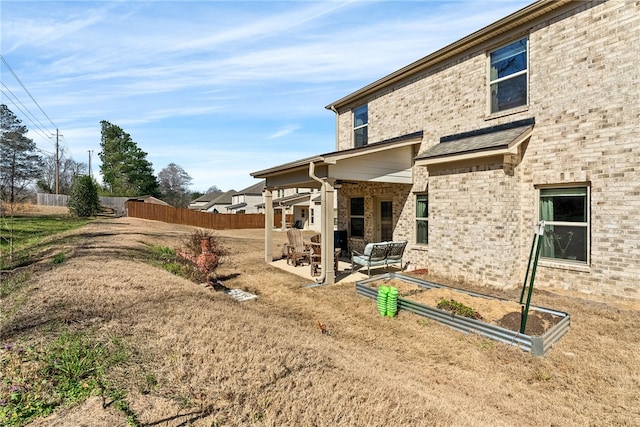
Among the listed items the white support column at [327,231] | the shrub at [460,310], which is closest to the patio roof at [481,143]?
the white support column at [327,231]

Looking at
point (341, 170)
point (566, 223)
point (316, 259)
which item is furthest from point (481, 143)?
point (316, 259)

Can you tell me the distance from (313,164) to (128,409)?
6764 mm

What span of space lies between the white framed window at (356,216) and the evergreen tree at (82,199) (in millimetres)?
25529

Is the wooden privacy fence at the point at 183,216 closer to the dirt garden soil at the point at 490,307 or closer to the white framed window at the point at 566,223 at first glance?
the dirt garden soil at the point at 490,307

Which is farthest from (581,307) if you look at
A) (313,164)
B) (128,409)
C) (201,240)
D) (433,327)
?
(201,240)

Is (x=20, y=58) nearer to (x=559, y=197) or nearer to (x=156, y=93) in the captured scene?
(x=156, y=93)

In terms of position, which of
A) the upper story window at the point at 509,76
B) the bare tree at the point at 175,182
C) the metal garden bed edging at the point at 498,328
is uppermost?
the bare tree at the point at 175,182

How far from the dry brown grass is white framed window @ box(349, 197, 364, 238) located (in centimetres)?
648

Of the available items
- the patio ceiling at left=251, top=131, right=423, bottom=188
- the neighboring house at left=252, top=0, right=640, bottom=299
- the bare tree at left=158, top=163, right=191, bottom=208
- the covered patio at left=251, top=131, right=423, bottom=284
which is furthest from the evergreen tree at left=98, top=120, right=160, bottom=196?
the neighboring house at left=252, top=0, right=640, bottom=299

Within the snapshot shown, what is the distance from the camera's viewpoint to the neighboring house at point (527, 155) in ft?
21.0

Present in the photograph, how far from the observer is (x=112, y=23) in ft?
24.5

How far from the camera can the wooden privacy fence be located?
32000mm

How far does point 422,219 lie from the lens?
1040cm

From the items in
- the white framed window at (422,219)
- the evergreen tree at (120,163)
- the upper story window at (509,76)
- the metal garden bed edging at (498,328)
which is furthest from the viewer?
the evergreen tree at (120,163)
